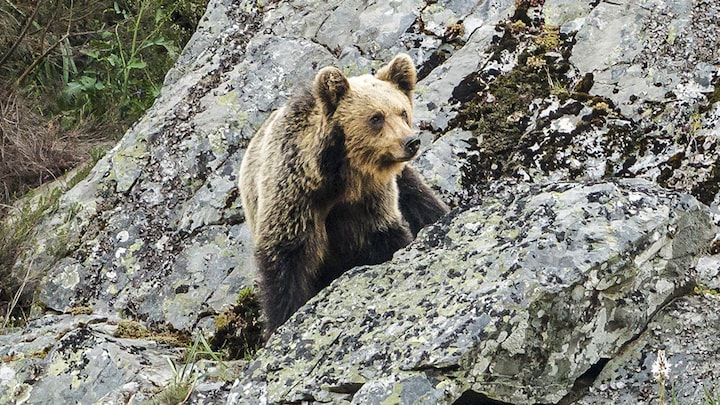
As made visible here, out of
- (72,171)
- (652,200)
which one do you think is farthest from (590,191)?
(72,171)

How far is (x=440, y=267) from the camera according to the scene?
4512 mm

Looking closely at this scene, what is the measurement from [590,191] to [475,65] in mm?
3096

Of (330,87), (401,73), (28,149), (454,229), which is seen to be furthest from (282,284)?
(28,149)

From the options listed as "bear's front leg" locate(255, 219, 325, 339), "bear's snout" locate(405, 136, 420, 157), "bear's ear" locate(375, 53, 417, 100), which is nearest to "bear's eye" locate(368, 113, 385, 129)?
"bear's snout" locate(405, 136, 420, 157)

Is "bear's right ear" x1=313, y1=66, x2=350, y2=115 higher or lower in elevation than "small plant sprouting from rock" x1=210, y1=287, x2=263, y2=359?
higher

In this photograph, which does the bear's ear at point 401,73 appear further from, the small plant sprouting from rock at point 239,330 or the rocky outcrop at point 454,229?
the small plant sprouting from rock at point 239,330

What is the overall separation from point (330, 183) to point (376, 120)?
0.49 metres

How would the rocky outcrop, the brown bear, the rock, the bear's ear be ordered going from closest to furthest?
the rock → the rocky outcrop → the brown bear → the bear's ear

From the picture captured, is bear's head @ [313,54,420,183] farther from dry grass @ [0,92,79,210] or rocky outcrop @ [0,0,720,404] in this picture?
dry grass @ [0,92,79,210]

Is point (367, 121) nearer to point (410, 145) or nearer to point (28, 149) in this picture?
point (410, 145)

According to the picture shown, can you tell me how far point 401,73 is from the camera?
6.33m

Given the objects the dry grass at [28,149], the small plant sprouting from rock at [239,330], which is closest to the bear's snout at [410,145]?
the small plant sprouting from rock at [239,330]

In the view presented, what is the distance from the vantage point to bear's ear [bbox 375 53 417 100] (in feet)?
20.7

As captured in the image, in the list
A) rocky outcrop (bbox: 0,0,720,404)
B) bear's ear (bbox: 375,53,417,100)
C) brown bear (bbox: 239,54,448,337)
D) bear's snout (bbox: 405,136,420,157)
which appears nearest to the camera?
rocky outcrop (bbox: 0,0,720,404)
